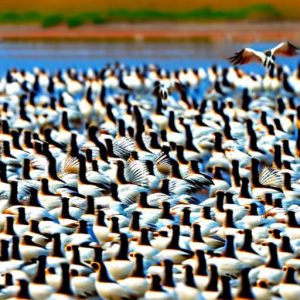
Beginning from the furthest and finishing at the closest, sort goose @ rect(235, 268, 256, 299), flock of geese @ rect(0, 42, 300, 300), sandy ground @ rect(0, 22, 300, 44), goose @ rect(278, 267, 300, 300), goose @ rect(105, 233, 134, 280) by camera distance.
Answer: sandy ground @ rect(0, 22, 300, 44), goose @ rect(105, 233, 134, 280), flock of geese @ rect(0, 42, 300, 300), goose @ rect(278, 267, 300, 300), goose @ rect(235, 268, 256, 299)

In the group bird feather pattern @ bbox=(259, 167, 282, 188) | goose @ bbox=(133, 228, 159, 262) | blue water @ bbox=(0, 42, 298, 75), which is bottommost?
goose @ bbox=(133, 228, 159, 262)

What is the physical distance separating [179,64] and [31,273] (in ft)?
95.2

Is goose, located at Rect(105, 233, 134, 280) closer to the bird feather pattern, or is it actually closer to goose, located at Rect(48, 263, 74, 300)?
goose, located at Rect(48, 263, 74, 300)

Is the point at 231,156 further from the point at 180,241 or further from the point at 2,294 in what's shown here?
the point at 2,294

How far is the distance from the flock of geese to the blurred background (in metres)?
21.8

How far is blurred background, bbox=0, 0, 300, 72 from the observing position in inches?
1822

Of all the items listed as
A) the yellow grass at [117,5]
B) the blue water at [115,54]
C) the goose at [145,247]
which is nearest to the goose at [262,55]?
the goose at [145,247]

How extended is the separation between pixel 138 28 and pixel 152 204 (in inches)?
1653

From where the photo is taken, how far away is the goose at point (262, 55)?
1769 centimetres

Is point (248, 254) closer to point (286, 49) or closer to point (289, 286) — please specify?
point (289, 286)

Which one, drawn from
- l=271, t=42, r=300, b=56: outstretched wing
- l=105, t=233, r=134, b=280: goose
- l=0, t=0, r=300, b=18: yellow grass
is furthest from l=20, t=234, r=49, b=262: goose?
l=0, t=0, r=300, b=18: yellow grass

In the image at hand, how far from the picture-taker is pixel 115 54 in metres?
45.7

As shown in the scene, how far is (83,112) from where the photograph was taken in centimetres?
2484

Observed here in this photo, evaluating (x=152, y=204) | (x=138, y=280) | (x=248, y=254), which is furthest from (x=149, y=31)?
(x=138, y=280)
